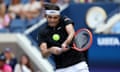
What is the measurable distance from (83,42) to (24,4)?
6030mm

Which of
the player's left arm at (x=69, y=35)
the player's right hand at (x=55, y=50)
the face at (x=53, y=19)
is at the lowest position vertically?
the player's right hand at (x=55, y=50)

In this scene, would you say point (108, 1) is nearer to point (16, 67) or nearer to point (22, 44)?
point (22, 44)

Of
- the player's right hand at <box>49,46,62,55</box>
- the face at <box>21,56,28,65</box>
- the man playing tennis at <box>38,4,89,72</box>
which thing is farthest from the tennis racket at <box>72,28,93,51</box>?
the face at <box>21,56,28,65</box>

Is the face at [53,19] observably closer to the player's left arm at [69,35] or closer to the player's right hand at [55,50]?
the player's left arm at [69,35]

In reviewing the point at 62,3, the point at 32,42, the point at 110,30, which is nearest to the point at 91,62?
the point at 110,30

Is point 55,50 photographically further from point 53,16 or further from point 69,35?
point 53,16

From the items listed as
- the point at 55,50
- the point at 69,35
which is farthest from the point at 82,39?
the point at 55,50

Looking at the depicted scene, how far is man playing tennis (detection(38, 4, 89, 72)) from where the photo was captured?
6375 millimetres

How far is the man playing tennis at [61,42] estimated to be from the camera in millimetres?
6375

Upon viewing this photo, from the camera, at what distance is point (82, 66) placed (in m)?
6.36

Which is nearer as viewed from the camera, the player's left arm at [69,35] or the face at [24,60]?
the player's left arm at [69,35]

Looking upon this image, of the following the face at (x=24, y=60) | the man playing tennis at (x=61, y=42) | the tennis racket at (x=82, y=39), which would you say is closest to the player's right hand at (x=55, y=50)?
the man playing tennis at (x=61, y=42)

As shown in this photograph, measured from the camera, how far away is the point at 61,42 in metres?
6.46

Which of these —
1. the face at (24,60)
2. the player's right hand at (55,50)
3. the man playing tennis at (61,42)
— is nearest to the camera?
the player's right hand at (55,50)
